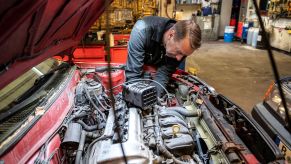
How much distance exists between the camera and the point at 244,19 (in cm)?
988

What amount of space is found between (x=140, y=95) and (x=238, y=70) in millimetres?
5176

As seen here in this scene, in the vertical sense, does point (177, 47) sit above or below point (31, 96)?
above

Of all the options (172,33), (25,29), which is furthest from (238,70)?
(25,29)

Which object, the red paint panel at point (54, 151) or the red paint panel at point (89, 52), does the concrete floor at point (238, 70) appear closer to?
the red paint panel at point (89, 52)

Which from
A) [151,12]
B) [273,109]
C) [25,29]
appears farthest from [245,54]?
[25,29]

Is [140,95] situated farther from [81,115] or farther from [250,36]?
[250,36]

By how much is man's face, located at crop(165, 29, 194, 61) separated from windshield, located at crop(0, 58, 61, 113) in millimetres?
1113

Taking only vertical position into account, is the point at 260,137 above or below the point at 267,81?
above

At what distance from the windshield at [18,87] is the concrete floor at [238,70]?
10.9 feet

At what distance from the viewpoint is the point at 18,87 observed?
1467 mm

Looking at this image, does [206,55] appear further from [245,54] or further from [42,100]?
[42,100]

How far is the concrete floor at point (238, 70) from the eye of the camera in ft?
14.9

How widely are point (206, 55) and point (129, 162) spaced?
7.15 metres

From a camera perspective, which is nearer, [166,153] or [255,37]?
[166,153]
